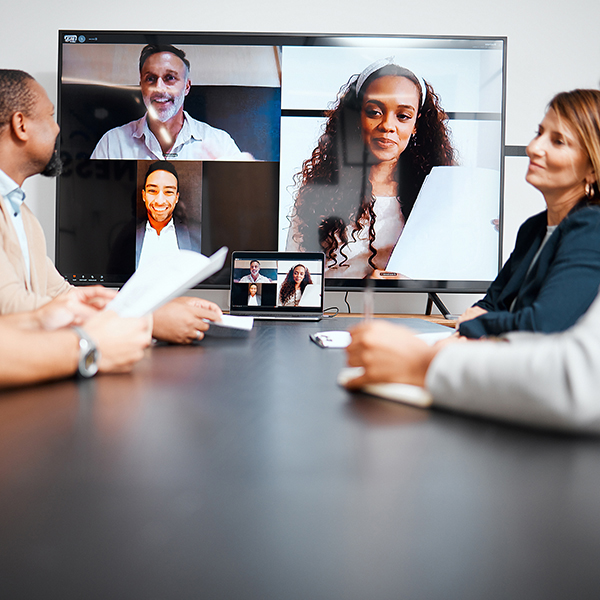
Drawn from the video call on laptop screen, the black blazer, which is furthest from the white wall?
the black blazer

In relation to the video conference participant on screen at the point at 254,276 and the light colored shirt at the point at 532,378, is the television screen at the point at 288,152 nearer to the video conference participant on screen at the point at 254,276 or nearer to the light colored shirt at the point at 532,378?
the video conference participant on screen at the point at 254,276

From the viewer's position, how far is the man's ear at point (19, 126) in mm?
1340

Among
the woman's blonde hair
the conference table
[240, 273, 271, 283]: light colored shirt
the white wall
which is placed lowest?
the conference table

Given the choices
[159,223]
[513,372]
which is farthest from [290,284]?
[513,372]

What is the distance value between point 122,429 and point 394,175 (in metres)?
2.24

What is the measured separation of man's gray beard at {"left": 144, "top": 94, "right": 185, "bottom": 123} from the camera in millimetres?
2502

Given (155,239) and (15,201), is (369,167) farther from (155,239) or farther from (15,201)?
(15,201)

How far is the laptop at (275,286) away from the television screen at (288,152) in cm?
59

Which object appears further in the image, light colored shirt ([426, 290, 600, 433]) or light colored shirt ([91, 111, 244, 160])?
light colored shirt ([91, 111, 244, 160])

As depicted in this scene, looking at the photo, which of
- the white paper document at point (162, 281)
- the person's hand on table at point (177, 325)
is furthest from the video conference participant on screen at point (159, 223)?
the white paper document at point (162, 281)

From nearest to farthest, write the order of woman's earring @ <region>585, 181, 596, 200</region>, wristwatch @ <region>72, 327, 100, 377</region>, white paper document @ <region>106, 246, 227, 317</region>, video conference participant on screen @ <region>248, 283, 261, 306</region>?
wristwatch @ <region>72, 327, 100, 377</region>, white paper document @ <region>106, 246, 227, 317</region>, woman's earring @ <region>585, 181, 596, 200</region>, video conference participant on screen @ <region>248, 283, 261, 306</region>

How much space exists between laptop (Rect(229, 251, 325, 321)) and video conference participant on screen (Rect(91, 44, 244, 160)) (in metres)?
0.85

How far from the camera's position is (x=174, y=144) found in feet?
8.25

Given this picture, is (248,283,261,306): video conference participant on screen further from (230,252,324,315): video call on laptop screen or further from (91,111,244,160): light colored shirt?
(91,111,244,160): light colored shirt
